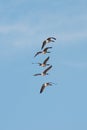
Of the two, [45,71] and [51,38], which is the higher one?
[51,38]

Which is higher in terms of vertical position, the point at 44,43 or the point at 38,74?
the point at 44,43

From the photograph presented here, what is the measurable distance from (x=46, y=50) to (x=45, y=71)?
11.8ft

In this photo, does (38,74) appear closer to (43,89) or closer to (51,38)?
(43,89)

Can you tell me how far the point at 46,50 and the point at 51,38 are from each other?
2.18 m

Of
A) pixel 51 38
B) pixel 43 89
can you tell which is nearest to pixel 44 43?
pixel 51 38

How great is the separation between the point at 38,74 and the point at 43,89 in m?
2.64

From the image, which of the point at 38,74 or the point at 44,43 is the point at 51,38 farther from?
the point at 38,74

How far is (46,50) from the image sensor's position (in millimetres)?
60219

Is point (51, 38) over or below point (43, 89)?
over

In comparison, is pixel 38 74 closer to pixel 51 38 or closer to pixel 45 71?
pixel 45 71

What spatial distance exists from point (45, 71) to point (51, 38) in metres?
5.69

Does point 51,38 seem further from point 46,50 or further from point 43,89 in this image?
point 43,89

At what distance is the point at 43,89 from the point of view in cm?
6128

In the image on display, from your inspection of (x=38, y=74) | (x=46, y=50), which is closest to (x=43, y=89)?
(x=38, y=74)
